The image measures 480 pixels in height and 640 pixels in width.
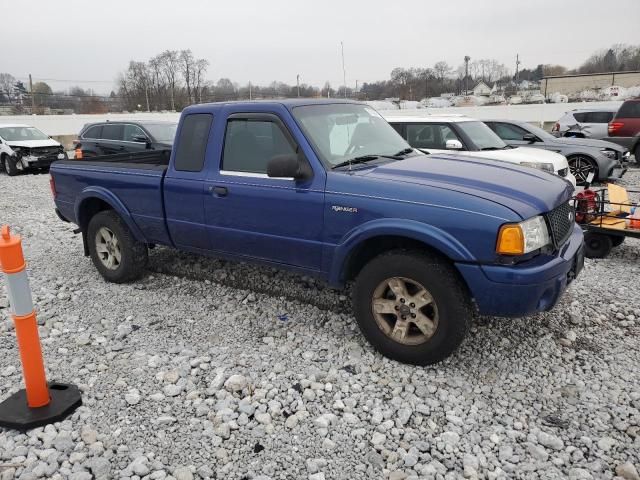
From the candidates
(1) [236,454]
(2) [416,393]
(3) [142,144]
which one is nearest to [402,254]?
(2) [416,393]

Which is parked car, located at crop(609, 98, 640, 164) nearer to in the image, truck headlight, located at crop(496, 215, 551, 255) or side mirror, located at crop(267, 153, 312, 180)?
truck headlight, located at crop(496, 215, 551, 255)

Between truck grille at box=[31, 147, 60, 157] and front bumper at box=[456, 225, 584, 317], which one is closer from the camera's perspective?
front bumper at box=[456, 225, 584, 317]

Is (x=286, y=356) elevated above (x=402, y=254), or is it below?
below

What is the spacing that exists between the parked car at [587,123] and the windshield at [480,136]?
8273mm

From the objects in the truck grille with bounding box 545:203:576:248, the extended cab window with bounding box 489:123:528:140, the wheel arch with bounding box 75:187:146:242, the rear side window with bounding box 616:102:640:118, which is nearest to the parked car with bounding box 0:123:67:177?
the wheel arch with bounding box 75:187:146:242

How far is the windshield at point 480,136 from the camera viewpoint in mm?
8504

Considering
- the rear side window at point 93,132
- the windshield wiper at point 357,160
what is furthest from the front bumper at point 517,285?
the rear side window at point 93,132

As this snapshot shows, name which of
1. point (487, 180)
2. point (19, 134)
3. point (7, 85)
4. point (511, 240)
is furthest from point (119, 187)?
point (7, 85)

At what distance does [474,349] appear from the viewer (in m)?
3.93

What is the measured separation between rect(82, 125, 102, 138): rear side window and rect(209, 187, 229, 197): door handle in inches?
434

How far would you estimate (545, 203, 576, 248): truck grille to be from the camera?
11.5 feet

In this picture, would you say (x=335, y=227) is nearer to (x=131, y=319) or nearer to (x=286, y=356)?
(x=286, y=356)

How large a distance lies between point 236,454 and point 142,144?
35.9 feet

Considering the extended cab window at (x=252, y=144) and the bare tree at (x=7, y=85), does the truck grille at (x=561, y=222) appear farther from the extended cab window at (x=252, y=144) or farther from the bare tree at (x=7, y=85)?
the bare tree at (x=7, y=85)
